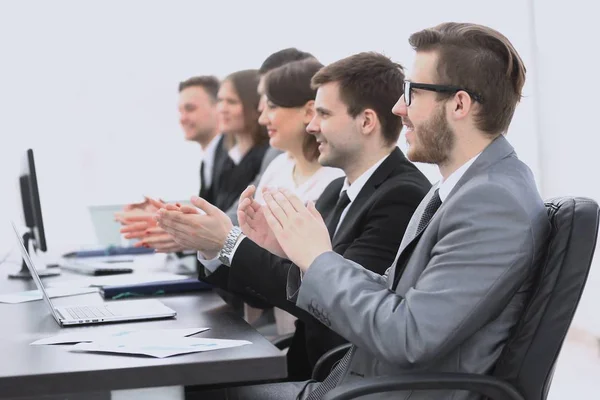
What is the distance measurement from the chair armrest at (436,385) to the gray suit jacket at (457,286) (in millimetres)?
37

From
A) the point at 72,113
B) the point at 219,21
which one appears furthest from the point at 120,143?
the point at 219,21

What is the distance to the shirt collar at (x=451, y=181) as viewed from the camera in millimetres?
1833

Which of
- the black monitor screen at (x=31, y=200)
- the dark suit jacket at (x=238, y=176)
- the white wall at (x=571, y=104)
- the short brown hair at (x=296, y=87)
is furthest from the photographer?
the white wall at (x=571, y=104)

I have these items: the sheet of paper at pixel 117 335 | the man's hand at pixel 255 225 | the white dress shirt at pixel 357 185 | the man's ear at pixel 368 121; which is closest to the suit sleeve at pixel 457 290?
the sheet of paper at pixel 117 335

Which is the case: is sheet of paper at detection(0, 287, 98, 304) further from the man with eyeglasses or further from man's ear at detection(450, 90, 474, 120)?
man's ear at detection(450, 90, 474, 120)

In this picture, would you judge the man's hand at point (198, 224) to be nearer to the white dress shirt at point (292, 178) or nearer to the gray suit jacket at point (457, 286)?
the white dress shirt at point (292, 178)

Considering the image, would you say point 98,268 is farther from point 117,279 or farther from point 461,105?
point 461,105

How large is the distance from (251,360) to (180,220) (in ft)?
2.98

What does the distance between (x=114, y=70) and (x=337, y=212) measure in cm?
409

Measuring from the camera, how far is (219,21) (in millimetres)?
6500

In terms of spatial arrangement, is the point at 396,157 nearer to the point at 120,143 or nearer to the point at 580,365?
the point at 580,365

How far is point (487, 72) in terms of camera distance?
1.83 meters

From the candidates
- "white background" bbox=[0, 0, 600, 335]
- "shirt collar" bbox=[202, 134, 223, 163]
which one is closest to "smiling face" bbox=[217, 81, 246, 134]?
"shirt collar" bbox=[202, 134, 223, 163]

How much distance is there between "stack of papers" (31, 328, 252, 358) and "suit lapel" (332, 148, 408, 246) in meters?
0.72
